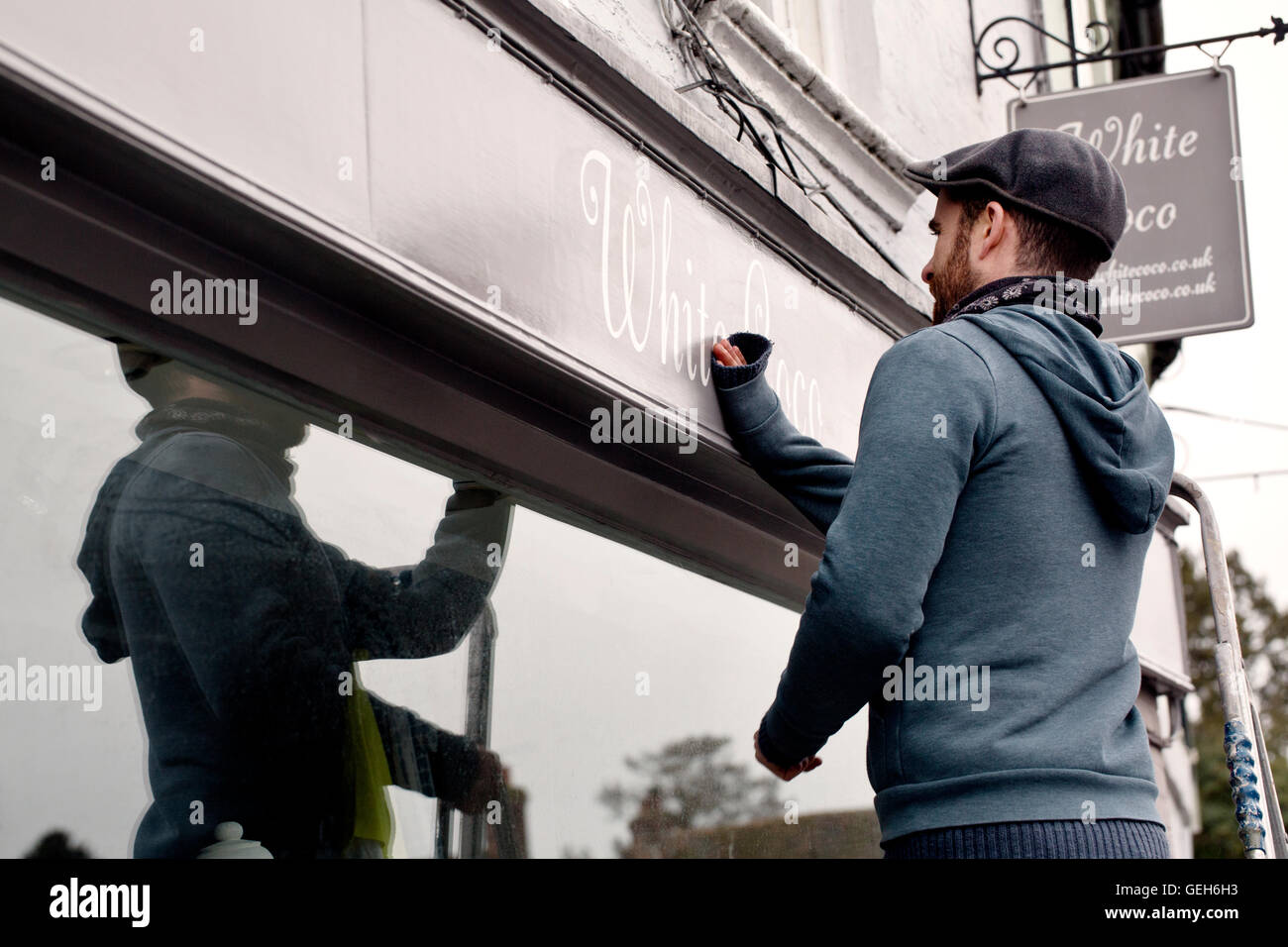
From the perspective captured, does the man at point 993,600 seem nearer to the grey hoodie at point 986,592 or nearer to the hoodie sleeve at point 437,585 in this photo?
the grey hoodie at point 986,592

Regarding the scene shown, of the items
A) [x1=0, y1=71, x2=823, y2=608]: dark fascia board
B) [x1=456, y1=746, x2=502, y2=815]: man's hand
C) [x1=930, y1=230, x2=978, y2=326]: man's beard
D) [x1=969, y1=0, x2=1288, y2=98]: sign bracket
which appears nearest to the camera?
[x1=0, y1=71, x2=823, y2=608]: dark fascia board

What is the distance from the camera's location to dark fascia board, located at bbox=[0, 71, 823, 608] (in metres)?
1.87

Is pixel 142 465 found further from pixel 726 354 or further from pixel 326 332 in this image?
pixel 726 354

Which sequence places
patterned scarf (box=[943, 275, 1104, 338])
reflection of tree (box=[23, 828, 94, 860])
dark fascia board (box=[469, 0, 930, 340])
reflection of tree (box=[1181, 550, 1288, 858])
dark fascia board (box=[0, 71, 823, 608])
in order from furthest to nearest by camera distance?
reflection of tree (box=[1181, 550, 1288, 858]) → dark fascia board (box=[469, 0, 930, 340]) → patterned scarf (box=[943, 275, 1104, 338]) → dark fascia board (box=[0, 71, 823, 608]) → reflection of tree (box=[23, 828, 94, 860])

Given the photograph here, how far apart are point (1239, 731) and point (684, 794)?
124cm

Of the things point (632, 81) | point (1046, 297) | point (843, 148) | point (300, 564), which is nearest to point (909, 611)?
point (1046, 297)

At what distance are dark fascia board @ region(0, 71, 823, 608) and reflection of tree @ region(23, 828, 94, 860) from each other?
701 mm

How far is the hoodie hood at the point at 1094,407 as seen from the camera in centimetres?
201

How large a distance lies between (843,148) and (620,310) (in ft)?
6.61

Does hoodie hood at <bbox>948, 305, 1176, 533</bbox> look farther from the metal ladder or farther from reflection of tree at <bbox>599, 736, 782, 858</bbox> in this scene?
reflection of tree at <bbox>599, 736, 782, 858</bbox>

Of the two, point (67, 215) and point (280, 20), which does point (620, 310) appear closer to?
point (280, 20)

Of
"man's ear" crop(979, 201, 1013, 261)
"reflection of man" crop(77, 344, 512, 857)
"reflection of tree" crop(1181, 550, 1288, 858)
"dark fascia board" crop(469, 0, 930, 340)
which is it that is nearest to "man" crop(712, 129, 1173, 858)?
"man's ear" crop(979, 201, 1013, 261)

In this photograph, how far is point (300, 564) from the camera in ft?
7.46

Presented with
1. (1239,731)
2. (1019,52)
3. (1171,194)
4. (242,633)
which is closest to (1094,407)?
(1239,731)
